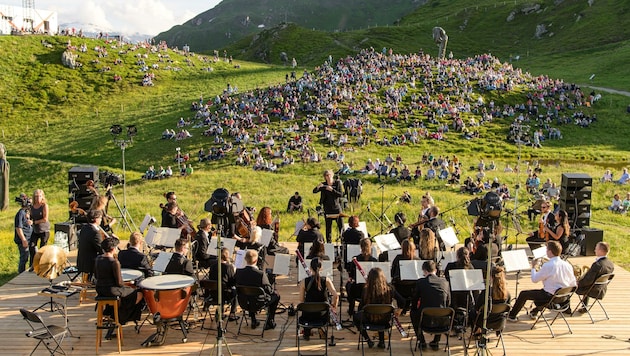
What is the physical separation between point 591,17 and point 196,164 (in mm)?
90656

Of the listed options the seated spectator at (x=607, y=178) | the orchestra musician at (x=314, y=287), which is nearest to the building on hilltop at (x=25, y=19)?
the seated spectator at (x=607, y=178)

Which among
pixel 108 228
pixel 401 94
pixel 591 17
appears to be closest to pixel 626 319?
pixel 108 228

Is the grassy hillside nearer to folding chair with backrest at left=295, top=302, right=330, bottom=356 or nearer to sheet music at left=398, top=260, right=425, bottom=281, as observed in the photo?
sheet music at left=398, top=260, right=425, bottom=281

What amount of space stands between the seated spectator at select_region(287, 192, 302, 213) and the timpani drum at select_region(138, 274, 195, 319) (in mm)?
11669

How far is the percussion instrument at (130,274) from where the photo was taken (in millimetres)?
10541

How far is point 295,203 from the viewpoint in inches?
865

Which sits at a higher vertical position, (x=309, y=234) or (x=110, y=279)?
(x=309, y=234)

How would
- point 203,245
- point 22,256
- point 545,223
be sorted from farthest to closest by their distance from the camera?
point 545,223
point 22,256
point 203,245

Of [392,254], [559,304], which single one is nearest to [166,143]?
[392,254]

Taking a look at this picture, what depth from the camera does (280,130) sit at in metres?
41.4

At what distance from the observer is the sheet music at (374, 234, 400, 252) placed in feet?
42.2

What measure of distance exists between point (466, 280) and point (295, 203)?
12484 millimetres

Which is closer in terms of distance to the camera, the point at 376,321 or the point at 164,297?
the point at 376,321

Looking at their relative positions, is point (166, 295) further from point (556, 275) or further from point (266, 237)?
point (556, 275)
